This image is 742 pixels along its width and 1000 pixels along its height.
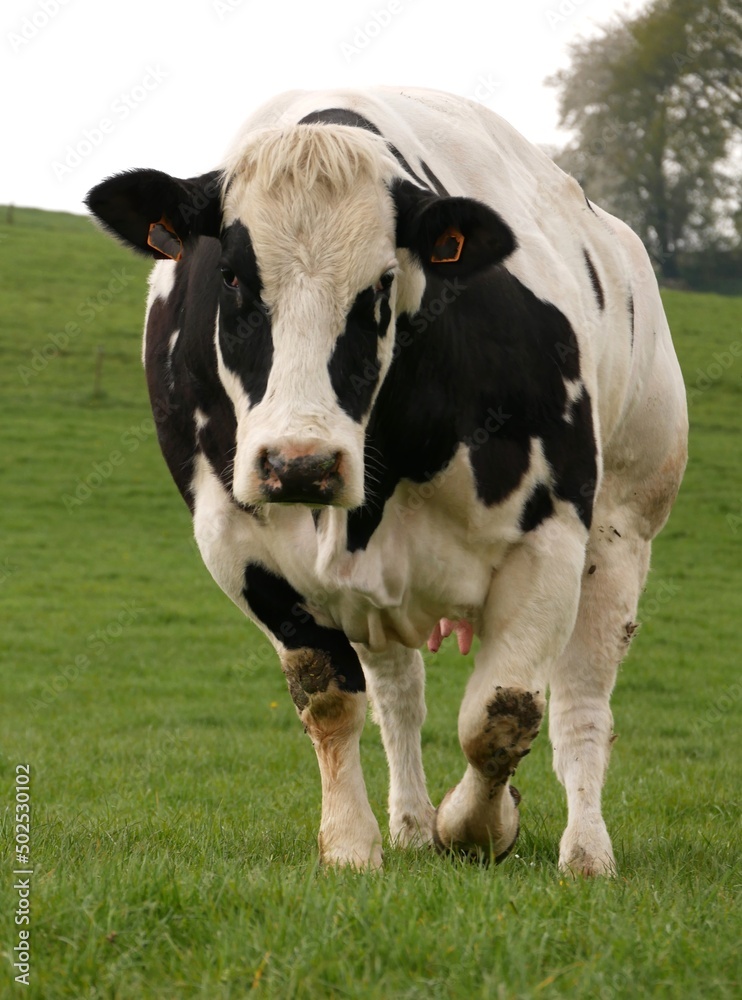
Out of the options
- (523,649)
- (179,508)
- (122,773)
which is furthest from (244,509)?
(179,508)

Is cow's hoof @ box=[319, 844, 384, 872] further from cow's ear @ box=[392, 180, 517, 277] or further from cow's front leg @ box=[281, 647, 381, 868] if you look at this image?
cow's ear @ box=[392, 180, 517, 277]

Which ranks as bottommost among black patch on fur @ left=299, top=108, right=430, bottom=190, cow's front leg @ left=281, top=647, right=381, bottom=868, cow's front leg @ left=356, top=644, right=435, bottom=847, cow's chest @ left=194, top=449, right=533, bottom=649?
cow's front leg @ left=356, top=644, right=435, bottom=847

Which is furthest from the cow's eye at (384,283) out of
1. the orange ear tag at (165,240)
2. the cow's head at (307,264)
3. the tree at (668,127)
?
the tree at (668,127)

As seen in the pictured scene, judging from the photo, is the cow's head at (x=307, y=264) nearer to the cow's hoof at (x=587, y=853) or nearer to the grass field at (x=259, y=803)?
the grass field at (x=259, y=803)

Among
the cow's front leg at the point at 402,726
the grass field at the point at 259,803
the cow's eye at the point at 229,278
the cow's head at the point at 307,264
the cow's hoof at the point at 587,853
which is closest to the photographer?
the grass field at the point at 259,803

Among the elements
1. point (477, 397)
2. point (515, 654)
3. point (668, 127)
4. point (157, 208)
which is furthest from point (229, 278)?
point (668, 127)

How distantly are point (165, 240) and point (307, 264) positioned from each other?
0.79 meters

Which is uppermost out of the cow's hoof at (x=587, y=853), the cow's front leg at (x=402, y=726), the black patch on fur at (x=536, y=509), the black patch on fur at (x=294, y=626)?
the black patch on fur at (x=536, y=509)

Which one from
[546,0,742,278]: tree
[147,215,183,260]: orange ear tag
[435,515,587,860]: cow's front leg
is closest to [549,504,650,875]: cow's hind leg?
[435,515,587,860]: cow's front leg

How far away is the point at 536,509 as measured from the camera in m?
4.84

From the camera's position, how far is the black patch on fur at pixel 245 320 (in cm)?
404

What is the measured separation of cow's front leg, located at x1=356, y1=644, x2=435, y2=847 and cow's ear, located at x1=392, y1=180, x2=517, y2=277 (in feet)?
6.81

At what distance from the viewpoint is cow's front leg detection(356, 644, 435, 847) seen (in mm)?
5996

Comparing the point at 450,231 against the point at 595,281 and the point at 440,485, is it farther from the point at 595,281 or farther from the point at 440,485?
the point at 595,281
